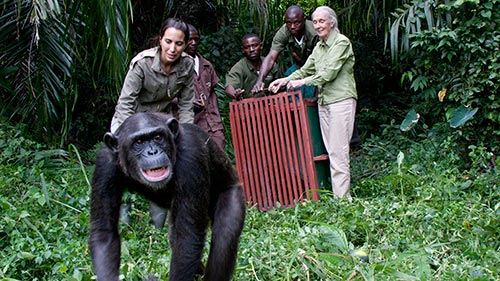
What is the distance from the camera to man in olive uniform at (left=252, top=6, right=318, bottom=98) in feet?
24.5

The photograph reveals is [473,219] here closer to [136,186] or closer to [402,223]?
[402,223]

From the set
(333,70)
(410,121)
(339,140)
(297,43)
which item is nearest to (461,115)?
(410,121)

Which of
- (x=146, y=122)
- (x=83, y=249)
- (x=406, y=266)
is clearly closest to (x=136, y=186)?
(x=146, y=122)

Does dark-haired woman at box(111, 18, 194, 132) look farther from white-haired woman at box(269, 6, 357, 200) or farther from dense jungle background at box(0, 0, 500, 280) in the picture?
white-haired woman at box(269, 6, 357, 200)

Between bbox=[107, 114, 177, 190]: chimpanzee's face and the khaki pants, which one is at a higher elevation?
bbox=[107, 114, 177, 190]: chimpanzee's face

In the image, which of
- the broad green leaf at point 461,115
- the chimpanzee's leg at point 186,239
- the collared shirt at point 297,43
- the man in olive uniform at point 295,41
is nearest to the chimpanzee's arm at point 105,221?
the chimpanzee's leg at point 186,239

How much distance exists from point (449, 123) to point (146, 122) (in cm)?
512

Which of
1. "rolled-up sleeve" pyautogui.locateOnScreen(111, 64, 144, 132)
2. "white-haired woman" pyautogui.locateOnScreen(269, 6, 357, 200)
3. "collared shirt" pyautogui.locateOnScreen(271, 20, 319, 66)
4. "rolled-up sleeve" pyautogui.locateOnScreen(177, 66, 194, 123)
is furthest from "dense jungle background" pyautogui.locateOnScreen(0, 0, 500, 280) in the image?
"rolled-up sleeve" pyautogui.locateOnScreen(177, 66, 194, 123)

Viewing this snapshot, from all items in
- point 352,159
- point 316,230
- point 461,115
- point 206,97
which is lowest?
point 352,159

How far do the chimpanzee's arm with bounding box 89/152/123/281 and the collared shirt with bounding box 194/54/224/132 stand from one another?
3.13 meters

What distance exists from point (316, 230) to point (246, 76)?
3.37 meters

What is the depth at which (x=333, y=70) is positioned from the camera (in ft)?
21.8

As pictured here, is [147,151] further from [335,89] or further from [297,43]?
[297,43]

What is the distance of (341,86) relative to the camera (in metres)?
6.76
